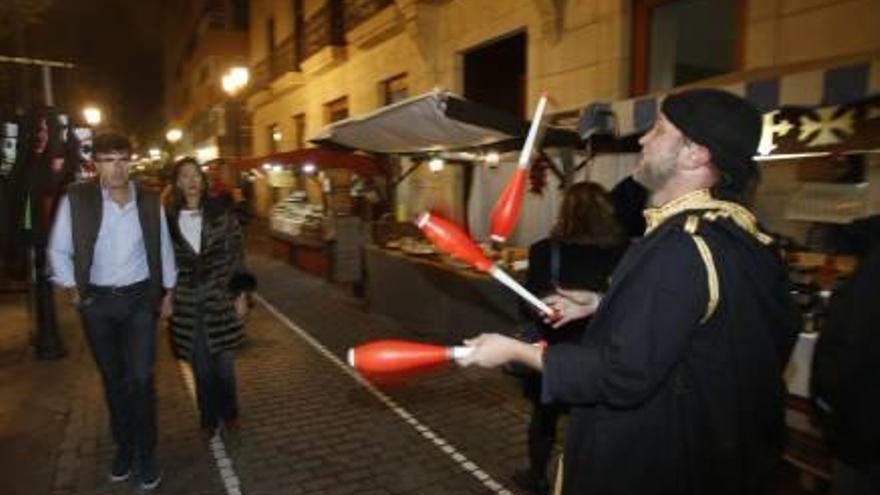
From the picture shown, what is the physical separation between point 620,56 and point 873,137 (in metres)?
4.36

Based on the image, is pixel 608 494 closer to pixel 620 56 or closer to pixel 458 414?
pixel 458 414

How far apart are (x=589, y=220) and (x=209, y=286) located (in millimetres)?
2802

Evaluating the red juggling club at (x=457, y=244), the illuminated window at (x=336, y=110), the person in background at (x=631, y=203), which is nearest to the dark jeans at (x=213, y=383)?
the red juggling club at (x=457, y=244)

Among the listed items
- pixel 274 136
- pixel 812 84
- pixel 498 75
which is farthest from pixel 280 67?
pixel 812 84

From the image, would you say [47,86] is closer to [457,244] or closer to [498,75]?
[498,75]

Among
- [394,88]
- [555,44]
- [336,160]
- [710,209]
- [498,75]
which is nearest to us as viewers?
[710,209]

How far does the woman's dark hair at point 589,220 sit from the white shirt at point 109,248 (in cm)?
275

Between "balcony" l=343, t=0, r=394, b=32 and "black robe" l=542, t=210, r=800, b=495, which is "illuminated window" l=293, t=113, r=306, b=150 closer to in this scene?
"balcony" l=343, t=0, r=394, b=32

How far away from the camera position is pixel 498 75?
12.6 metres

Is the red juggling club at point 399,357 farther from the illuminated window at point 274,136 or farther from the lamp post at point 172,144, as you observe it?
the lamp post at point 172,144

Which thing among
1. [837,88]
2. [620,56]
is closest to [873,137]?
[837,88]

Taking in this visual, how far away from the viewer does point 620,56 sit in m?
8.36

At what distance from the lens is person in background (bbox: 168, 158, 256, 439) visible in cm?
491

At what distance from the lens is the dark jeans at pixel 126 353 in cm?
432
